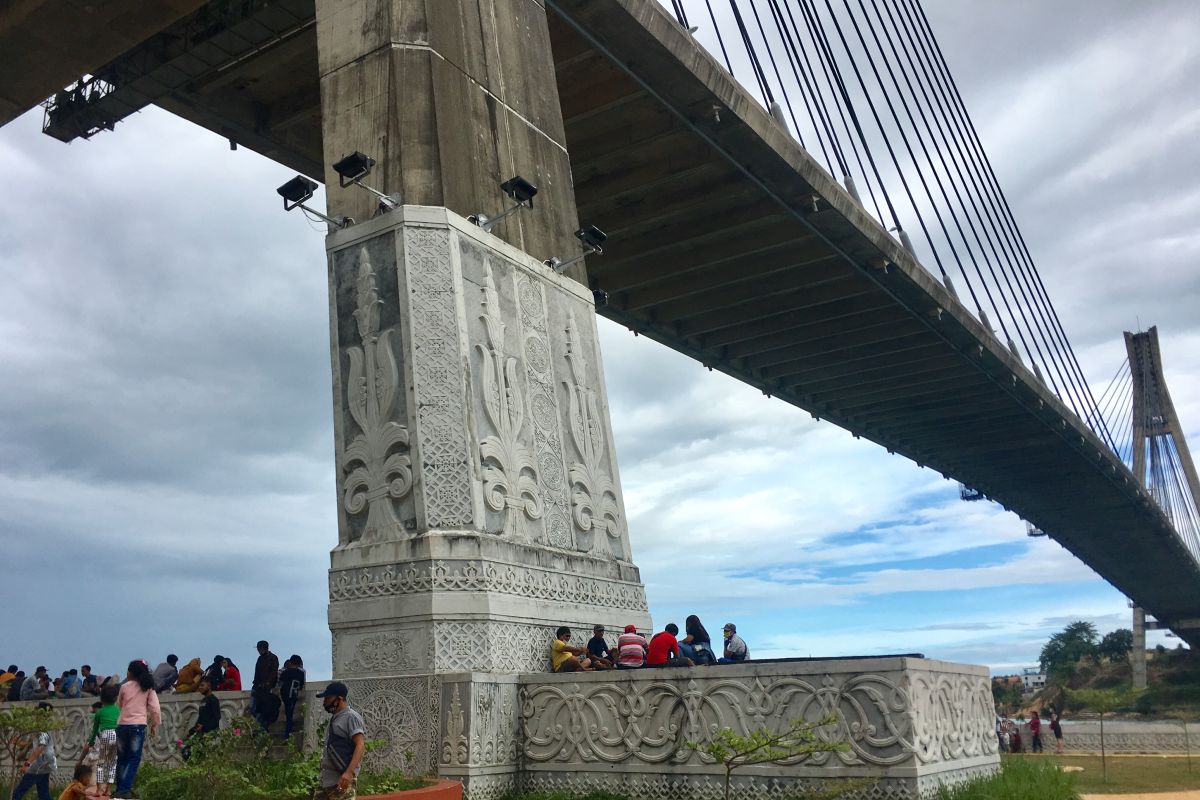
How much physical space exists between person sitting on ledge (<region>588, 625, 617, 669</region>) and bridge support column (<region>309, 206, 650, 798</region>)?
284 millimetres

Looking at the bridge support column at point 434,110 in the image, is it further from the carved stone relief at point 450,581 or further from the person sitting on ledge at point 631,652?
the person sitting on ledge at point 631,652

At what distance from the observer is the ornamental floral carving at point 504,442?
960 centimetres

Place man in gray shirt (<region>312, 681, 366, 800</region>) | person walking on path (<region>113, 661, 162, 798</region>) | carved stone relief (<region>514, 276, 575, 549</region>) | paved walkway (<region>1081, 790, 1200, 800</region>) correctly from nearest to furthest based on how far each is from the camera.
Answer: man in gray shirt (<region>312, 681, 366, 800</region>)
person walking on path (<region>113, 661, 162, 798</region>)
carved stone relief (<region>514, 276, 575, 549</region>)
paved walkway (<region>1081, 790, 1200, 800</region>)

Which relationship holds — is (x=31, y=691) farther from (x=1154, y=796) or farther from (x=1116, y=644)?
(x=1116, y=644)

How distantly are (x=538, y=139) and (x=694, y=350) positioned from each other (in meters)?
19.1

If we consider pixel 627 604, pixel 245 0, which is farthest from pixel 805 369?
pixel 627 604

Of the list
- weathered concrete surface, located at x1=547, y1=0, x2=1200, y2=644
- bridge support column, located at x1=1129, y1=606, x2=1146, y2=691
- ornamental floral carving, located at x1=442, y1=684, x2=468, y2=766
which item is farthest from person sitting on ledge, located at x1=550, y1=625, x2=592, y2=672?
bridge support column, located at x1=1129, y1=606, x2=1146, y2=691

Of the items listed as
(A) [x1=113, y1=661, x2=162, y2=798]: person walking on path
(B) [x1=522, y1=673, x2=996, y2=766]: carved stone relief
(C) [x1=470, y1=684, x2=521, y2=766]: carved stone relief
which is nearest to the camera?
(B) [x1=522, y1=673, x2=996, y2=766]: carved stone relief

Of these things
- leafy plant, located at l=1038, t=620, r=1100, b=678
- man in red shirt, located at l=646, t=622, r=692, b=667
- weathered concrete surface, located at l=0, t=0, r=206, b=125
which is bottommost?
leafy plant, located at l=1038, t=620, r=1100, b=678

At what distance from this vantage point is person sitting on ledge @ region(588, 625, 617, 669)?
9.52 metres

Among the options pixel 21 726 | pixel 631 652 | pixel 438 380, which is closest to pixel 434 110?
pixel 438 380

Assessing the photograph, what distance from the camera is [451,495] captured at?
9.20 meters

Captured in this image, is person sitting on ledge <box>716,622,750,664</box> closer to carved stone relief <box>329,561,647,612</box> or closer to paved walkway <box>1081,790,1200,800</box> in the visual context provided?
carved stone relief <box>329,561,647,612</box>

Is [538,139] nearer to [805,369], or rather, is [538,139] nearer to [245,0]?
[245,0]
